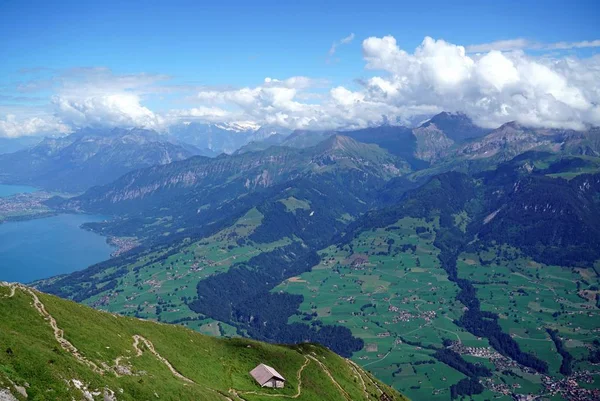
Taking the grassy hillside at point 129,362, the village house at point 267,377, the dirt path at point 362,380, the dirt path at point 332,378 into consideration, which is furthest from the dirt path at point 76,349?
the dirt path at point 362,380

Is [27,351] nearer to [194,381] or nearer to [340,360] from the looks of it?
[194,381]

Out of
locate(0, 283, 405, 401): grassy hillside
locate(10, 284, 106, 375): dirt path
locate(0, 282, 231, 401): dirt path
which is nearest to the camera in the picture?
locate(0, 283, 405, 401): grassy hillside

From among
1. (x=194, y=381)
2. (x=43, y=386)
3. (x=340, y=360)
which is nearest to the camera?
(x=43, y=386)

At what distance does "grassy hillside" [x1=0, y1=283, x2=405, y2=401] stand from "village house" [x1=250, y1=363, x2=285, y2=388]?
1.61 m

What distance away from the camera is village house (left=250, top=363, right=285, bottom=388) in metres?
95.6

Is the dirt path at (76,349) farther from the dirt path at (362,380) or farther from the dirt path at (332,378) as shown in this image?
the dirt path at (362,380)

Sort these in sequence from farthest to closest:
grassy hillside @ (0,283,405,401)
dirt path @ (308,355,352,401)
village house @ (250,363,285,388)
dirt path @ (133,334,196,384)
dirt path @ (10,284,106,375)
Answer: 1. dirt path @ (308,355,352,401)
2. village house @ (250,363,285,388)
3. dirt path @ (133,334,196,384)
4. dirt path @ (10,284,106,375)
5. grassy hillside @ (0,283,405,401)

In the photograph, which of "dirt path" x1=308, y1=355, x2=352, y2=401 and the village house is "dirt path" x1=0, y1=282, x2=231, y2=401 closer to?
the village house

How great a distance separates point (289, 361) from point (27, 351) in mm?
71822

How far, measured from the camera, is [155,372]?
73750 mm

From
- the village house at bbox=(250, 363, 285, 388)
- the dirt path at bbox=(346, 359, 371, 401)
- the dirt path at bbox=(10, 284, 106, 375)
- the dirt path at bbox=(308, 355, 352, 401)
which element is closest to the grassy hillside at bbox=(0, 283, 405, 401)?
the dirt path at bbox=(308, 355, 352, 401)

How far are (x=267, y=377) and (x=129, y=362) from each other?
32622 millimetres

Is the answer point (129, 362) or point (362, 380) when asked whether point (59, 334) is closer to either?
point (129, 362)

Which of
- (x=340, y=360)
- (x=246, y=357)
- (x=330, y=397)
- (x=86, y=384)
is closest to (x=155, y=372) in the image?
(x=86, y=384)
